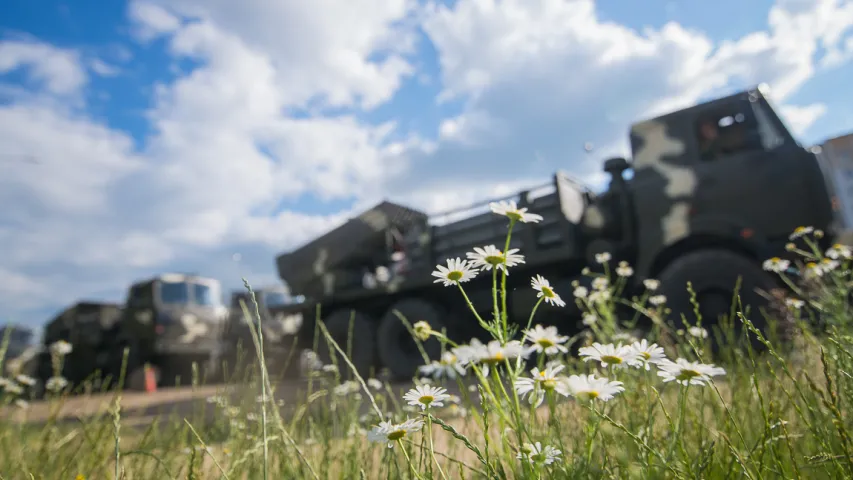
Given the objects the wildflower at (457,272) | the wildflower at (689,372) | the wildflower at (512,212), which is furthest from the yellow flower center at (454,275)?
the wildflower at (689,372)

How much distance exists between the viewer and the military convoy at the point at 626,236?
16.7ft

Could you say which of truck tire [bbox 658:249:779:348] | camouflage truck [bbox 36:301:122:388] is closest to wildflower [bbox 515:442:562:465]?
truck tire [bbox 658:249:779:348]

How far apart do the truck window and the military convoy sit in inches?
0.5

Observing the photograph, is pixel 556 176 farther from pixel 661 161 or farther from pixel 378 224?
pixel 378 224

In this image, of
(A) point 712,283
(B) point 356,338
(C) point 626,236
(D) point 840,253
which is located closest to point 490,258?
(D) point 840,253

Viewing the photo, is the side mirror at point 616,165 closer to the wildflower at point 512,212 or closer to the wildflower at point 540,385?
the wildflower at point 512,212

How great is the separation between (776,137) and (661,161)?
1.08 m

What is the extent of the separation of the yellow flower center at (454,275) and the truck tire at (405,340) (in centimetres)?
591

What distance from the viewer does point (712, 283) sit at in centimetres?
504

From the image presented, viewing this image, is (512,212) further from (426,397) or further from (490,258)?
(426,397)

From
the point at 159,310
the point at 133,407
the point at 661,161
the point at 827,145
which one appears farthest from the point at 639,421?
the point at 827,145

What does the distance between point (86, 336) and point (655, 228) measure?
42.3ft

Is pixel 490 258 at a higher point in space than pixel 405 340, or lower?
higher

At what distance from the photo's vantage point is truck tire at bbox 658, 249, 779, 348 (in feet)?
16.1
